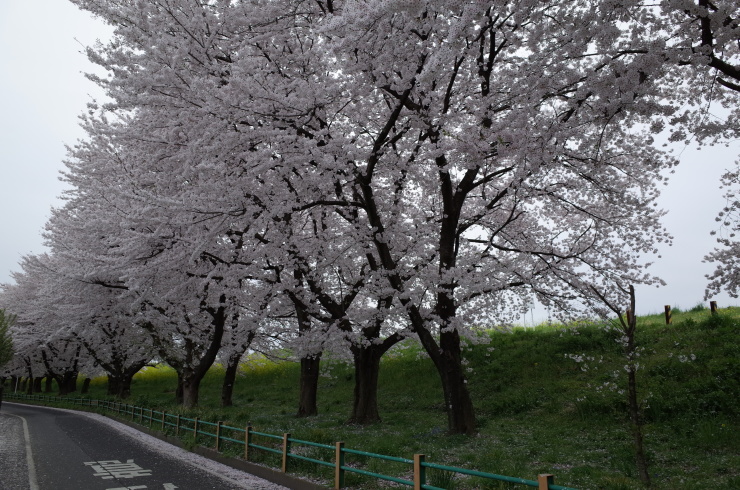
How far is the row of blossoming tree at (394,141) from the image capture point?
8.48 m

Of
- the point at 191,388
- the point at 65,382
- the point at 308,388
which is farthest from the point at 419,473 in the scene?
the point at 65,382

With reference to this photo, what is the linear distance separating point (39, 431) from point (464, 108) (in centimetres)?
2012

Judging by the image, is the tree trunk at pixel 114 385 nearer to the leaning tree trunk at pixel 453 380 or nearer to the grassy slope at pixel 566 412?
the grassy slope at pixel 566 412

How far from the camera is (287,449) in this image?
10.4m

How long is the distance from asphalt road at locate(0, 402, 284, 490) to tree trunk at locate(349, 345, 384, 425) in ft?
19.8

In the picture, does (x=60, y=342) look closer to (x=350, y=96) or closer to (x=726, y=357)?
(x=350, y=96)

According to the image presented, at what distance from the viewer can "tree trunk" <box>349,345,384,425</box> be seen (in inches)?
707

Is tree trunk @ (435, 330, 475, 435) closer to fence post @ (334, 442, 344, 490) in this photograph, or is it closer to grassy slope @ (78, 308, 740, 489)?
grassy slope @ (78, 308, 740, 489)

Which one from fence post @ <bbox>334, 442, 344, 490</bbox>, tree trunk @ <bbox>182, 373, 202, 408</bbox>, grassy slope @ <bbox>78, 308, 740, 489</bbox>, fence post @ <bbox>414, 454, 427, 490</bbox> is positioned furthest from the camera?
tree trunk @ <bbox>182, 373, 202, 408</bbox>

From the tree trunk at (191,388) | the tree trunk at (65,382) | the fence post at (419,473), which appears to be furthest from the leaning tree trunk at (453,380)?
the tree trunk at (65,382)

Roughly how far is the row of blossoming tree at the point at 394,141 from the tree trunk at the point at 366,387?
0.08 metres

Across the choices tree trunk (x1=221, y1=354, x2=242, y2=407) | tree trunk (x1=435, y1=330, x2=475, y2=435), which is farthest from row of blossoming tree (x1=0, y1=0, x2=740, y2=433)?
tree trunk (x1=221, y1=354, x2=242, y2=407)

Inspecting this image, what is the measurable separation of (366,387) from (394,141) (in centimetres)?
881

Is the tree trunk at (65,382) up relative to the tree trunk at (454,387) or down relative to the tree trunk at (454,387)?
down
